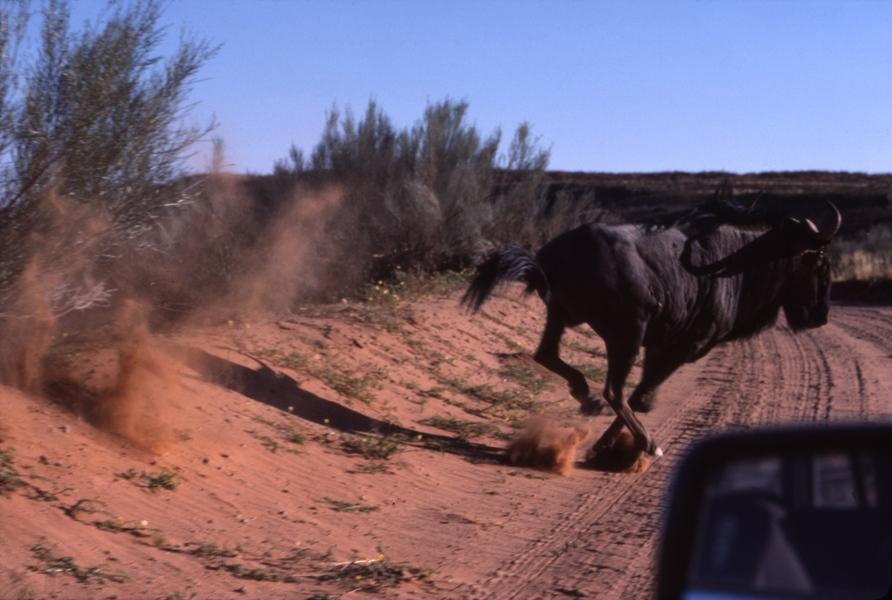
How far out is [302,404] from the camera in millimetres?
10414

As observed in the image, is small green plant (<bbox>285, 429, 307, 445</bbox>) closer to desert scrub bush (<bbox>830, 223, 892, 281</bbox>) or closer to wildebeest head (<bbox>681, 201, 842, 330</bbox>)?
wildebeest head (<bbox>681, 201, 842, 330</bbox>)

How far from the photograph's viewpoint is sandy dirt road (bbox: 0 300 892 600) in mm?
6367

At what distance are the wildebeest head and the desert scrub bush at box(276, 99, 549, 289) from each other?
8047 millimetres

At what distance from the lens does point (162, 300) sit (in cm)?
1192

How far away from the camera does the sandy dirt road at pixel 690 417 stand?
6621 mm

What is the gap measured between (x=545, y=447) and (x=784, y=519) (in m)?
6.65

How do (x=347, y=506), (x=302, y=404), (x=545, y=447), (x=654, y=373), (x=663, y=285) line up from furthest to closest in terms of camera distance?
(x=654, y=373) < (x=302, y=404) < (x=663, y=285) < (x=545, y=447) < (x=347, y=506)

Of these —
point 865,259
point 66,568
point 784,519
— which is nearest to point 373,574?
point 66,568

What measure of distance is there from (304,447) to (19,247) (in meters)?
2.81

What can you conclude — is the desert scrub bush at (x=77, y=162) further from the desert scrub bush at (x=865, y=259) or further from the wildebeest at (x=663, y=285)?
the desert scrub bush at (x=865, y=259)

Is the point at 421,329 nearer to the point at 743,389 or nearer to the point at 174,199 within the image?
the point at 743,389

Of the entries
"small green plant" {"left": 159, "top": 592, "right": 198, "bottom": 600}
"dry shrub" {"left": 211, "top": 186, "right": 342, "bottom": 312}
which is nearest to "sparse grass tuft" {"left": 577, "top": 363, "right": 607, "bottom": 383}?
"dry shrub" {"left": 211, "top": 186, "right": 342, "bottom": 312}

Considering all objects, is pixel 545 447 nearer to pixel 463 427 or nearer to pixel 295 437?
pixel 463 427

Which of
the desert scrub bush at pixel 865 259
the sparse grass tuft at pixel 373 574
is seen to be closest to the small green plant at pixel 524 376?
the sparse grass tuft at pixel 373 574
